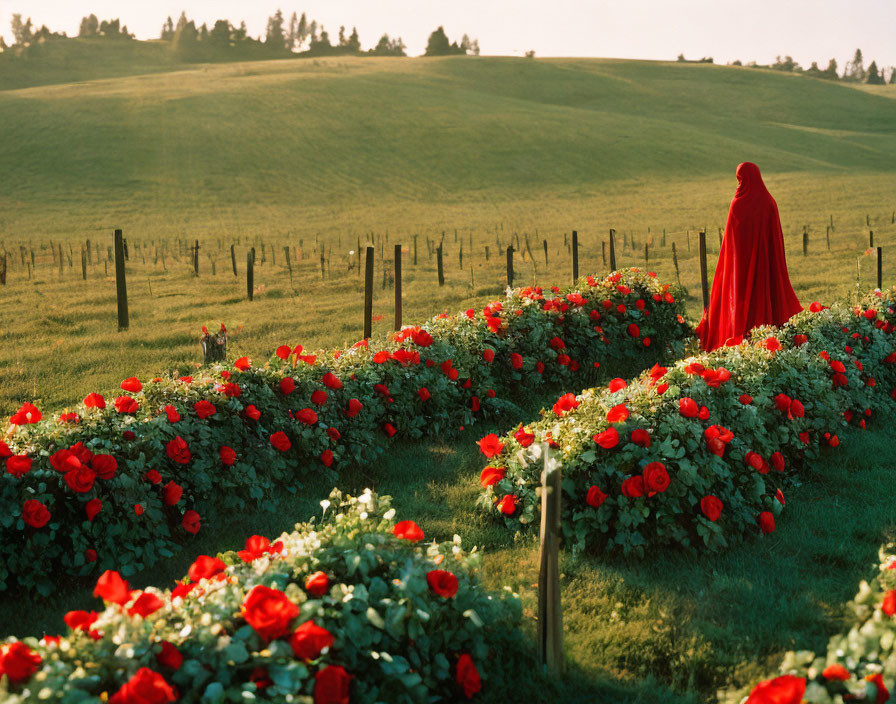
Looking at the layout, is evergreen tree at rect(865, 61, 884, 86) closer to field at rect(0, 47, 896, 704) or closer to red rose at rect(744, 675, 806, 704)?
field at rect(0, 47, 896, 704)

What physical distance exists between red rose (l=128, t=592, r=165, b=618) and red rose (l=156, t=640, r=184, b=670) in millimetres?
211

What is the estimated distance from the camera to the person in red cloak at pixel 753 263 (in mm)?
10016

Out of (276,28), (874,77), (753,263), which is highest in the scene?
(276,28)

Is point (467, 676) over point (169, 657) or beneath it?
beneath

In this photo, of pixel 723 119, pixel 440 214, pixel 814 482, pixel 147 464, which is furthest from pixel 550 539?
pixel 723 119

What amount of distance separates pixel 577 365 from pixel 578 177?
3992 centimetres

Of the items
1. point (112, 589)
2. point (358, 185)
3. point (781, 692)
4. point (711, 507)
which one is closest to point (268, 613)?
point (112, 589)

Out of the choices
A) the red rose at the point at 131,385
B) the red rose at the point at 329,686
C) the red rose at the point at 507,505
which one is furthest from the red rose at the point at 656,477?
the red rose at the point at 131,385

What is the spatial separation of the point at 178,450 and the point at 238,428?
770 millimetres

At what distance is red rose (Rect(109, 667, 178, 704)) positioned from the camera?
267cm

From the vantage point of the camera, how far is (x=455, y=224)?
1406 inches

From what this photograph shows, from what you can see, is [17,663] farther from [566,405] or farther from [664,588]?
[566,405]

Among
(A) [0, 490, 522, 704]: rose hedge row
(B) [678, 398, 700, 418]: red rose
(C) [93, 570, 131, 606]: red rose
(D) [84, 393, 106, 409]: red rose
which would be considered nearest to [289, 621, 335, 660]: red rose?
(A) [0, 490, 522, 704]: rose hedge row

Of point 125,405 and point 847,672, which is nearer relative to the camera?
point 847,672
